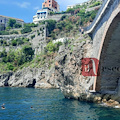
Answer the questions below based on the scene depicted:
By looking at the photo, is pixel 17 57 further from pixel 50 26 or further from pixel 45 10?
pixel 45 10

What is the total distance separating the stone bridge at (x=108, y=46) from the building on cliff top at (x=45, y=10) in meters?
77.5

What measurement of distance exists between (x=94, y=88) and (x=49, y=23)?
2394 inches

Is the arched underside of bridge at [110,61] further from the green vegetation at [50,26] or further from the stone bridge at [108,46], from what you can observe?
the green vegetation at [50,26]

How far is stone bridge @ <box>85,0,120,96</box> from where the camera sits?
17.4 m

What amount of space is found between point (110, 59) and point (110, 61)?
0.32 meters

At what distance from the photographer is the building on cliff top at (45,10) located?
100m

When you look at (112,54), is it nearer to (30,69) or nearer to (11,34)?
(30,69)

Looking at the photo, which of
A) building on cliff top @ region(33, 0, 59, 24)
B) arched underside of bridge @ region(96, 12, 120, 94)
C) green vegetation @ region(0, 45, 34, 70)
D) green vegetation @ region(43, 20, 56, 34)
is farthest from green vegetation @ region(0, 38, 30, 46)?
arched underside of bridge @ region(96, 12, 120, 94)

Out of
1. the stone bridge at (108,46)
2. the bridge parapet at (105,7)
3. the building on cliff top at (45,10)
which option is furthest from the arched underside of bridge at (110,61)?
the building on cliff top at (45,10)

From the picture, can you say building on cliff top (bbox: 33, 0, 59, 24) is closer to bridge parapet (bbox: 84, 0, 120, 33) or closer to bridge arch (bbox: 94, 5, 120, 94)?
bridge parapet (bbox: 84, 0, 120, 33)

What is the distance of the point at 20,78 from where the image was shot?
5900cm

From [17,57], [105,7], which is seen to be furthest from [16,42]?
[105,7]

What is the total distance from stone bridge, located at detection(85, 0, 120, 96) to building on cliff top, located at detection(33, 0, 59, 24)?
3052 inches

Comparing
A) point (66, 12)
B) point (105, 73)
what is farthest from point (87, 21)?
point (105, 73)
